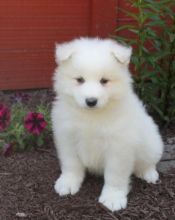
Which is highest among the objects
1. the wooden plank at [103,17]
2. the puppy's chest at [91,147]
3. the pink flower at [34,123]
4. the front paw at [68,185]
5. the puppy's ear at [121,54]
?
the puppy's ear at [121,54]

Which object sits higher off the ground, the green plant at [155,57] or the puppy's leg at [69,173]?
the green plant at [155,57]

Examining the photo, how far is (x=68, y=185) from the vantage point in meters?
4.53

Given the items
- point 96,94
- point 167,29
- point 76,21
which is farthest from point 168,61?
point 96,94

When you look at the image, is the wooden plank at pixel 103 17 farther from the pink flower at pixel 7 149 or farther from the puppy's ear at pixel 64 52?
the puppy's ear at pixel 64 52

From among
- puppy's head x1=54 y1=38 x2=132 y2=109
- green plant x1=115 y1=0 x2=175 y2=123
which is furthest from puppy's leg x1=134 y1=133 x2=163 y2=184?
green plant x1=115 y1=0 x2=175 y2=123

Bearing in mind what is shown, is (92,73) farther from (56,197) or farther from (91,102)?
(56,197)

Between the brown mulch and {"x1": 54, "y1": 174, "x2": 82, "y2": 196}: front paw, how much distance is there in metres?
0.05

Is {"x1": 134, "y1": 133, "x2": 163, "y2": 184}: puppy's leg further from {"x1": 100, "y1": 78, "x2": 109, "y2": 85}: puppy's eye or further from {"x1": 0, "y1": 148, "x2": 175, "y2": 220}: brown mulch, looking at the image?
{"x1": 100, "y1": 78, "x2": 109, "y2": 85}: puppy's eye

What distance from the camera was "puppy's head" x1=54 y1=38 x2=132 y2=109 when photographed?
12.8ft

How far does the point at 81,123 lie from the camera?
166 inches

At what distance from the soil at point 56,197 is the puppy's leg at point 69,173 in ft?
0.20

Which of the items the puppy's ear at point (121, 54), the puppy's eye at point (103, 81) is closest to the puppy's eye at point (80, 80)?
the puppy's eye at point (103, 81)

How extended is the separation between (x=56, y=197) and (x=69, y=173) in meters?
0.23

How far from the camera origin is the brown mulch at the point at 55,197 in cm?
427
